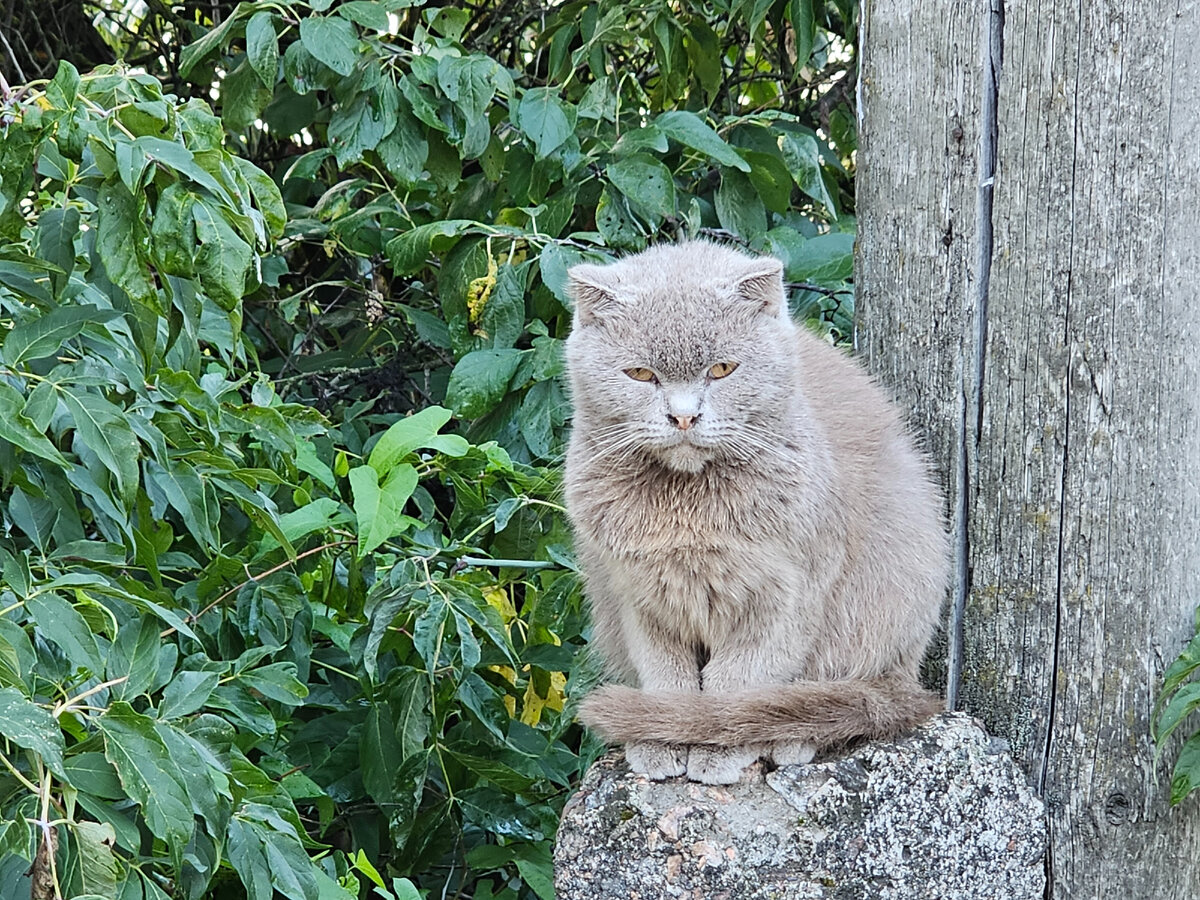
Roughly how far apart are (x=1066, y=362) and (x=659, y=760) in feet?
3.11

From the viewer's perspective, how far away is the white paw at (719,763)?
2.16 meters

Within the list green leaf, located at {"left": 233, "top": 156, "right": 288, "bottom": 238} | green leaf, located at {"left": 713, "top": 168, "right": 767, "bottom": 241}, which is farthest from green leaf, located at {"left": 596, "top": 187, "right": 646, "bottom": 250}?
green leaf, located at {"left": 233, "top": 156, "right": 288, "bottom": 238}

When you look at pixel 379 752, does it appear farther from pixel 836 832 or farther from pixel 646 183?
pixel 646 183

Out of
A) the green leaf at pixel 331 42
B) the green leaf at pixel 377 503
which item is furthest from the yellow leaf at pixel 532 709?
the green leaf at pixel 331 42

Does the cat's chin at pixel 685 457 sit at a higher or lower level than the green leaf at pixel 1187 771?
higher

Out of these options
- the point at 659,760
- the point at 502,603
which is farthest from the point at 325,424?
the point at 659,760

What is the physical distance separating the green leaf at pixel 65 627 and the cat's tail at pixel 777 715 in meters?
0.86

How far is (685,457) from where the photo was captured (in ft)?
7.50

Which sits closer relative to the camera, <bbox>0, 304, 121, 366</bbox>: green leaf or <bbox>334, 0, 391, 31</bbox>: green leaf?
<bbox>0, 304, 121, 366</bbox>: green leaf

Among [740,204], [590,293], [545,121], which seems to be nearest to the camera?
[590,293]

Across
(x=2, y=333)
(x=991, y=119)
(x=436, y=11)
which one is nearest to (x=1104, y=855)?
(x=991, y=119)

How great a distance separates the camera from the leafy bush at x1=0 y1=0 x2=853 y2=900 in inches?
74.1

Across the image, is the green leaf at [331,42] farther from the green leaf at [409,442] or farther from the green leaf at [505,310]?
the green leaf at [409,442]

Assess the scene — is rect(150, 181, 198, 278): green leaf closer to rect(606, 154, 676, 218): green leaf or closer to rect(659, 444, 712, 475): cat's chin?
A: rect(659, 444, 712, 475): cat's chin
